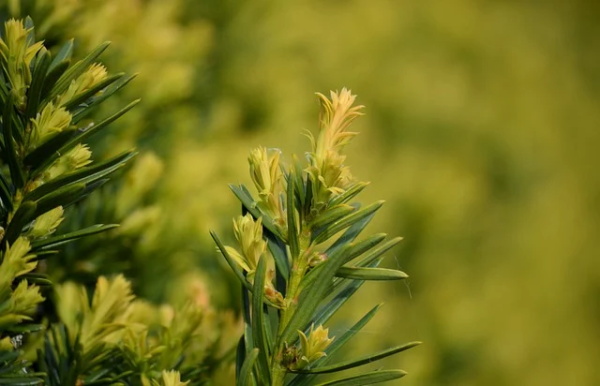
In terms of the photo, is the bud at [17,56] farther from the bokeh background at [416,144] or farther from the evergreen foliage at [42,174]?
the bokeh background at [416,144]

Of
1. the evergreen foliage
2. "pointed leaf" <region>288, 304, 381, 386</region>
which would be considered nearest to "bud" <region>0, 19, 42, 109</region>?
the evergreen foliage

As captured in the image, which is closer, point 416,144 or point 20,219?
point 20,219

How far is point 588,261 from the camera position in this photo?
4.45 ft

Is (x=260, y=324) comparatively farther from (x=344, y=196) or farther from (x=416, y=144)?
(x=416, y=144)

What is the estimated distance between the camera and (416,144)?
112cm

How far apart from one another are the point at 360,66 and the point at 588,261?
0.55 m

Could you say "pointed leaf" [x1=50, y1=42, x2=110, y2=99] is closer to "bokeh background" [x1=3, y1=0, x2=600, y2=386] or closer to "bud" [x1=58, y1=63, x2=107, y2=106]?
"bud" [x1=58, y1=63, x2=107, y2=106]

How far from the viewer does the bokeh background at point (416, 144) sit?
1.40 ft

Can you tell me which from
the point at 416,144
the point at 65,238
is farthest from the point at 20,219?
the point at 416,144

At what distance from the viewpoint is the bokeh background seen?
16.8 inches

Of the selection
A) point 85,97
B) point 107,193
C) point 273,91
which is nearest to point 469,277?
point 273,91

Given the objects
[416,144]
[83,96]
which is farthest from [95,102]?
[416,144]

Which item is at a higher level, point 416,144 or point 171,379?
point 416,144

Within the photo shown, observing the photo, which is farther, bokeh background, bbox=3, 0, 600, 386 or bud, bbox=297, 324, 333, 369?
bokeh background, bbox=3, 0, 600, 386
